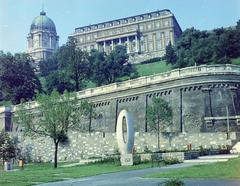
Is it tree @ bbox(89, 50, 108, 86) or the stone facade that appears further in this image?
tree @ bbox(89, 50, 108, 86)

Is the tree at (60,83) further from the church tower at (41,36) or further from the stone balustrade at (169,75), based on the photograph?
the church tower at (41,36)

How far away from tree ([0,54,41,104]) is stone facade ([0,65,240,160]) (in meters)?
21.2

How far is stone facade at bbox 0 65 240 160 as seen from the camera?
1620 inches

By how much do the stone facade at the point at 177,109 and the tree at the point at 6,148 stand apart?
183 centimetres

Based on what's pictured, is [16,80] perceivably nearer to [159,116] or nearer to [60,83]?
[60,83]

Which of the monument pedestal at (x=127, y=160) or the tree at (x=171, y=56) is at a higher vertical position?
the tree at (x=171, y=56)

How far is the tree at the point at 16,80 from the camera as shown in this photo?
74.4 metres

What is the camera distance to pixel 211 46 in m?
74.5

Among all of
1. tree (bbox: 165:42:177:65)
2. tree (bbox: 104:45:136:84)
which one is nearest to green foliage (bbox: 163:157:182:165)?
tree (bbox: 104:45:136:84)

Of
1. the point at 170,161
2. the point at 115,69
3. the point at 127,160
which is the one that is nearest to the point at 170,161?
the point at 170,161

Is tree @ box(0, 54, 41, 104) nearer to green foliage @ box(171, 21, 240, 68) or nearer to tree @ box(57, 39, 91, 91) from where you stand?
tree @ box(57, 39, 91, 91)

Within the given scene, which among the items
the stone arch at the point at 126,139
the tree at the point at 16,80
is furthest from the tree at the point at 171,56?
the stone arch at the point at 126,139

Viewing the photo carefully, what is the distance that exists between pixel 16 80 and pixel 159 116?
37681mm

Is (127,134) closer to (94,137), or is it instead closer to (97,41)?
(94,137)
